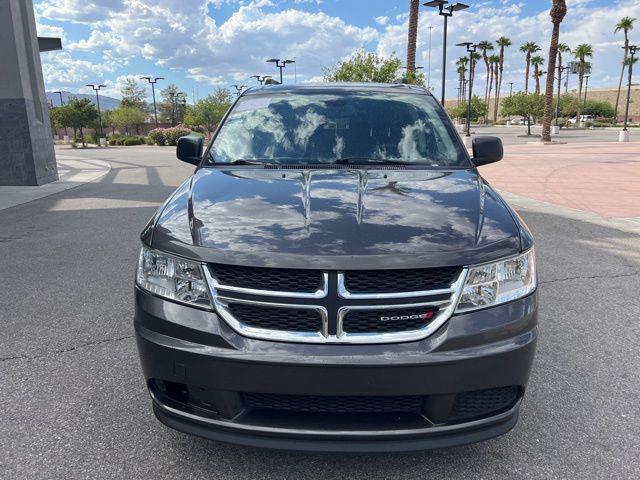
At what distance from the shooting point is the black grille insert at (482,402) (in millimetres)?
2078

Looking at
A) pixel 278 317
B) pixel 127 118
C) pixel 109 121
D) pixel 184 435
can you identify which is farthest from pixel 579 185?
pixel 109 121

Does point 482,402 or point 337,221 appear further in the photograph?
point 337,221

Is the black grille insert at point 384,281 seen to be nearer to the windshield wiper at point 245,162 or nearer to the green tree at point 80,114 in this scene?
the windshield wiper at point 245,162

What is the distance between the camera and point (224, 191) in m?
2.73

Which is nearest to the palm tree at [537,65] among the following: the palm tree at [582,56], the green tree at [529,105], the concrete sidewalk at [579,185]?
the palm tree at [582,56]

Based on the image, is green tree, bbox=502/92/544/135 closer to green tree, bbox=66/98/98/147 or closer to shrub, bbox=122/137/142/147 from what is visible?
shrub, bbox=122/137/142/147

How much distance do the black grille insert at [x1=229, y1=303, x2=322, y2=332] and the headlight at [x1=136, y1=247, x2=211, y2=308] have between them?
0.16 meters

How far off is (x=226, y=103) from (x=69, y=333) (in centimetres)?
6776

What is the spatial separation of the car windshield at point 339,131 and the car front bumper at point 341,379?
4.92ft

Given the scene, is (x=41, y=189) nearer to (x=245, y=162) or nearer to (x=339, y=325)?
(x=245, y=162)

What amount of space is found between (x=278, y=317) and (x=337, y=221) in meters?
0.52

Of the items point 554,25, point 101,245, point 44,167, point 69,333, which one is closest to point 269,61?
point 554,25

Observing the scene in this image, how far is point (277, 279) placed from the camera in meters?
2.05

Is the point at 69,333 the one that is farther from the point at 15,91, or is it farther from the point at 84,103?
the point at 84,103
